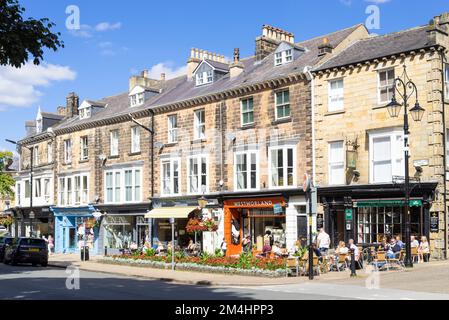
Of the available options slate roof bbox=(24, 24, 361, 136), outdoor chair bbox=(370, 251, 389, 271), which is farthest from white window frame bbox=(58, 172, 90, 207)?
outdoor chair bbox=(370, 251, 389, 271)

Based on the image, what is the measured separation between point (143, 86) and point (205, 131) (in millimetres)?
8746

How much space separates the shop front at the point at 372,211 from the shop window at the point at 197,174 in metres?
8.50

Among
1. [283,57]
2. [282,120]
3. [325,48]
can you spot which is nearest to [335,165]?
[282,120]

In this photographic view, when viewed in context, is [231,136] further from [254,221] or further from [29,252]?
[29,252]

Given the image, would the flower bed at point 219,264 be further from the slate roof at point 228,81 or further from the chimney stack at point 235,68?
the chimney stack at point 235,68

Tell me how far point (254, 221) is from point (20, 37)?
73.5 feet

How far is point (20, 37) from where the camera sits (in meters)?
14.2

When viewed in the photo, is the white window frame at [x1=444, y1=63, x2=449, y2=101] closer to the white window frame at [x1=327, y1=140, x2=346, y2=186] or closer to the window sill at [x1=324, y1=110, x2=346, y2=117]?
the window sill at [x1=324, y1=110, x2=346, y2=117]

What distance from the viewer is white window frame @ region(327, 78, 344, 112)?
1187 inches

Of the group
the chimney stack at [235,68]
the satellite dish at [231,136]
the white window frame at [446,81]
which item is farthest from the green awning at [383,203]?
the chimney stack at [235,68]

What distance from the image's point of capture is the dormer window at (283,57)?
1369 inches
